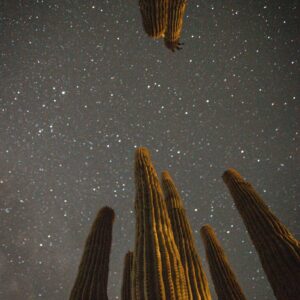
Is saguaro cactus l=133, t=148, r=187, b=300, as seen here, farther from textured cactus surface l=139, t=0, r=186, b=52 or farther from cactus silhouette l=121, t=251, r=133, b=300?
textured cactus surface l=139, t=0, r=186, b=52

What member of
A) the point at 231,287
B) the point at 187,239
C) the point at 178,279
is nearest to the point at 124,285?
the point at 187,239

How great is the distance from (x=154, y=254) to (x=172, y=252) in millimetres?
219

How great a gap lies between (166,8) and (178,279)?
11.7 feet

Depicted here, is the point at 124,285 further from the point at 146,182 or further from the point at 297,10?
the point at 297,10

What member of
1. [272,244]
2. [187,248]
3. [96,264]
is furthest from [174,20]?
[96,264]

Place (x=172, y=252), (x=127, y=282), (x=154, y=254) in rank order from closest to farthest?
1. (x=154, y=254)
2. (x=172, y=252)
3. (x=127, y=282)

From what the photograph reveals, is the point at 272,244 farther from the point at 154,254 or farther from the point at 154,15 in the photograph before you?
the point at 154,15

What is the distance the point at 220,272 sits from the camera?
4562 mm

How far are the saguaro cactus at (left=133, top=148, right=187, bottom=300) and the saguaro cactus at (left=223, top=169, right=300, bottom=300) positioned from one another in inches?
74.4

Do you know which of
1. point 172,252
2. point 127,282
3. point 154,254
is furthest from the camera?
point 127,282

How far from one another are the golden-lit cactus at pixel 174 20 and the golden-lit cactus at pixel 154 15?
0.53 feet

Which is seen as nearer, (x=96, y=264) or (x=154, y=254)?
(x=154, y=254)

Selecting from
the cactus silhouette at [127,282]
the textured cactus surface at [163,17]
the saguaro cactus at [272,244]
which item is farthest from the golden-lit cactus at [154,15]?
the cactus silhouette at [127,282]

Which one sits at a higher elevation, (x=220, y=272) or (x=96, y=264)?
(x=220, y=272)
